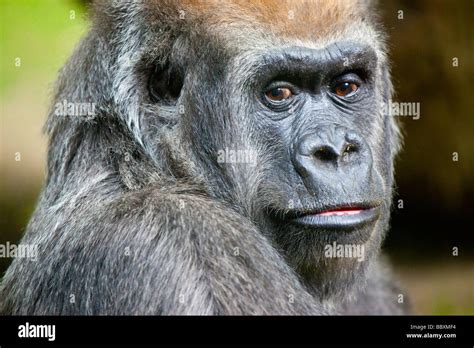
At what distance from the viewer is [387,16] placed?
9766 mm

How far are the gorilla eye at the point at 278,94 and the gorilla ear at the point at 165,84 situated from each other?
0.62 meters

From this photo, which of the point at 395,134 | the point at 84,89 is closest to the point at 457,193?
the point at 395,134

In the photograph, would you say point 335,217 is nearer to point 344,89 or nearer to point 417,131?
point 344,89

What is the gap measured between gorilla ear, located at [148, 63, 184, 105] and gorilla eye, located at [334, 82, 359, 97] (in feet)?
3.67

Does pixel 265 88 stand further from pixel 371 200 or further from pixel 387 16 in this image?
pixel 387 16

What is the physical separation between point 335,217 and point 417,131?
6.40 metres

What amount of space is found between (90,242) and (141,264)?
42 centimetres

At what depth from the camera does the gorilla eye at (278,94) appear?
5383 millimetres

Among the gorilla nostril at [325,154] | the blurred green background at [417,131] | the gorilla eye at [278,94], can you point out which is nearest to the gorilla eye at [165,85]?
the gorilla eye at [278,94]

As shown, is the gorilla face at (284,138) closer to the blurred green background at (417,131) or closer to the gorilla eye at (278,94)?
the gorilla eye at (278,94)

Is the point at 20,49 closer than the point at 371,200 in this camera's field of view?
No

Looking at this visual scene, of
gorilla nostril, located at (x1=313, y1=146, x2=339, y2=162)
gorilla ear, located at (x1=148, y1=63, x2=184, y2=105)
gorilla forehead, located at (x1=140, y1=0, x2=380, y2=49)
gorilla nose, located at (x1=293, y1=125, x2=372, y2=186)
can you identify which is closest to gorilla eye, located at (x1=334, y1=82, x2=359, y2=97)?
gorilla forehead, located at (x1=140, y1=0, x2=380, y2=49)

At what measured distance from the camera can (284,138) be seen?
17.4 ft

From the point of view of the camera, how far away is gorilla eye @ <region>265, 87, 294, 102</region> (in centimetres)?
538
